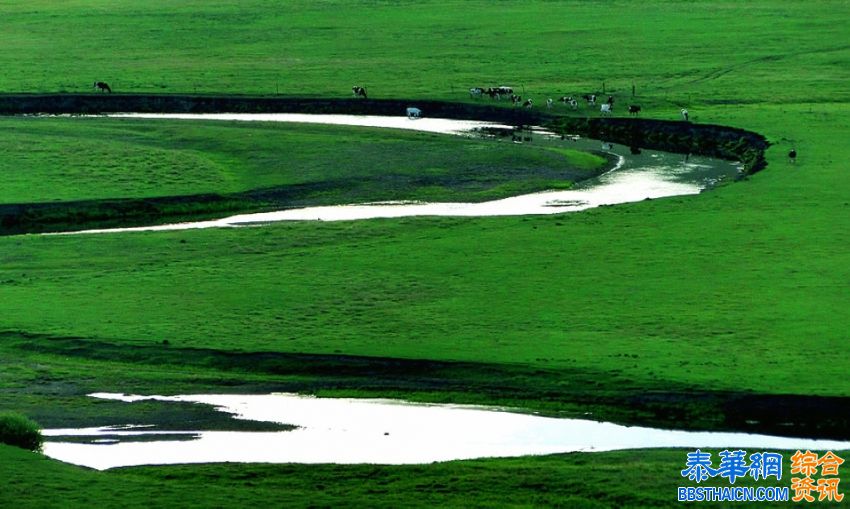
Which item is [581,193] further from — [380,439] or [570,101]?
[380,439]

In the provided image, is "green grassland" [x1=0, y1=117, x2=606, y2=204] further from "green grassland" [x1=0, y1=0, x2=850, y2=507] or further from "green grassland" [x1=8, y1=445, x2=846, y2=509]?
"green grassland" [x1=8, y1=445, x2=846, y2=509]

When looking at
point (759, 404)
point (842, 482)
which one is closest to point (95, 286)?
point (759, 404)

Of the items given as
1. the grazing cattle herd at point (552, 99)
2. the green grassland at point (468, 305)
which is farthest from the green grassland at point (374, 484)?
the grazing cattle herd at point (552, 99)

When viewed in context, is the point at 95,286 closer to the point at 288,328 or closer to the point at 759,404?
the point at 288,328

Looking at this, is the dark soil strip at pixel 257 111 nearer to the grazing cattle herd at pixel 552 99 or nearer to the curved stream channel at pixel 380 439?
the grazing cattle herd at pixel 552 99

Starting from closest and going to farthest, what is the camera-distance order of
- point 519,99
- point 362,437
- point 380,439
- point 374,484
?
point 374,484, point 380,439, point 362,437, point 519,99

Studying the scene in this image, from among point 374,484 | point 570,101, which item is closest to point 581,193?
point 570,101
